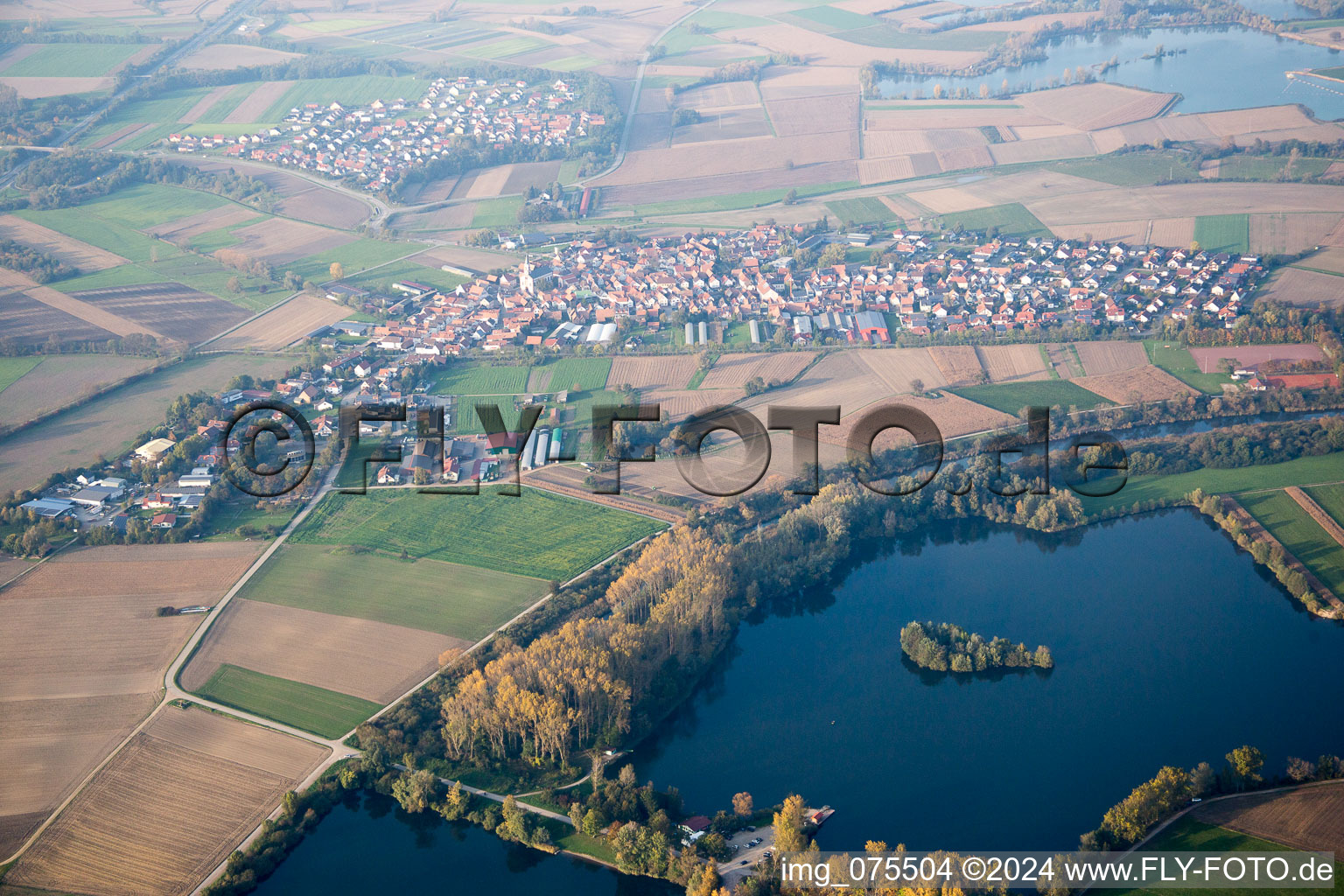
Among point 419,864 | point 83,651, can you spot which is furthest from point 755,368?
point 83,651

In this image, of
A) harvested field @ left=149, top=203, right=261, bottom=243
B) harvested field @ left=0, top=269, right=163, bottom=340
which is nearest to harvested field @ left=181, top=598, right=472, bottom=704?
harvested field @ left=0, top=269, right=163, bottom=340

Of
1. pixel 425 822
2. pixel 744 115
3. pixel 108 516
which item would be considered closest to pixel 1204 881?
pixel 425 822

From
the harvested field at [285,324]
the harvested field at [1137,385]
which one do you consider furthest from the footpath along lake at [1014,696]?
the harvested field at [285,324]

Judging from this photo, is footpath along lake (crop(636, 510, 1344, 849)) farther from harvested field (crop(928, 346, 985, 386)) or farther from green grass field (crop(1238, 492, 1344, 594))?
harvested field (crop(928, 346, 985, 386))

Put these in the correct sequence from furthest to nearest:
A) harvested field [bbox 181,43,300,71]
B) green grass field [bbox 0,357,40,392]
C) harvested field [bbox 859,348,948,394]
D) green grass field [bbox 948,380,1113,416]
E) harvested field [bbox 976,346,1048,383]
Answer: harvested field [bbox 181,43,300,71] < green grass field [bbox 0,357,40,392] < harvested field [bbox 976,346,1048,383] < harvested field [bbox 859,348,948,394] < green grass field [bbox 948,380,1113,416]

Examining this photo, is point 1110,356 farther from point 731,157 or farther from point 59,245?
point 59,245
